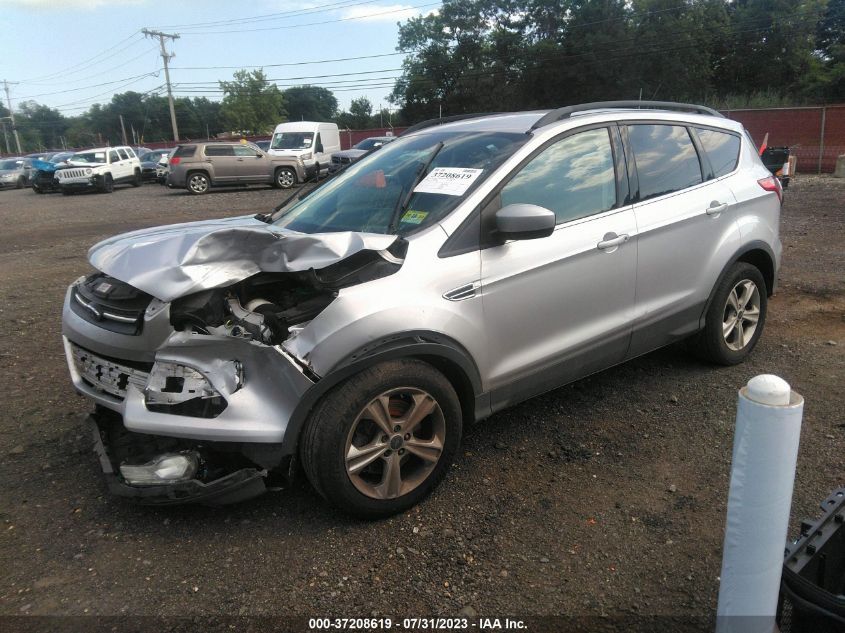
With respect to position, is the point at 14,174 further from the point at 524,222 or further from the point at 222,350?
the point at 524,222

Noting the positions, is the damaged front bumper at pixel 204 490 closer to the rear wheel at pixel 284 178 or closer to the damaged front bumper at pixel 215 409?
the damaged front bumper at pixel 215 409

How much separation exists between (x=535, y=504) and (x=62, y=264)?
854 centimetres

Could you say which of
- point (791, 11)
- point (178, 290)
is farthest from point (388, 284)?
point (791, 11)

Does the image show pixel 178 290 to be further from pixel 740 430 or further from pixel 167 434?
pixel 740 430

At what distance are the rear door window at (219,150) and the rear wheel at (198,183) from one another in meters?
0.75

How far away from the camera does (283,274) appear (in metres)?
2.70

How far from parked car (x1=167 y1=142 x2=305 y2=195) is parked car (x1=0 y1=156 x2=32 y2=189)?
15653mm

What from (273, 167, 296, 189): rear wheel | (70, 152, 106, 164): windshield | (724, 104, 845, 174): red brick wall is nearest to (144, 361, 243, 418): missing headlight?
(273, 167, 296, 189): rear wheel

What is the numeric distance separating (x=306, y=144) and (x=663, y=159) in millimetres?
20280

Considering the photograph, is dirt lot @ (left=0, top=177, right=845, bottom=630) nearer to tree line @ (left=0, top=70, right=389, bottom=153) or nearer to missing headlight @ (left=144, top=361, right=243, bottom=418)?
missing headlight @ (left=144, top=361, right=243, bottom=418)

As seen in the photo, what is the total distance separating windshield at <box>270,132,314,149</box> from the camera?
2262cm

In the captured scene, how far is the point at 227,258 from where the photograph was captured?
8.51 ft

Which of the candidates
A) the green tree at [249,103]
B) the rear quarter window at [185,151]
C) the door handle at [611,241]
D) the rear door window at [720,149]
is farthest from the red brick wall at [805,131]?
the green tree at [249,103]

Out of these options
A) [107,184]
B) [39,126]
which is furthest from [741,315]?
[39,126]
